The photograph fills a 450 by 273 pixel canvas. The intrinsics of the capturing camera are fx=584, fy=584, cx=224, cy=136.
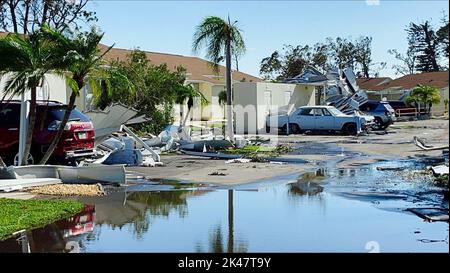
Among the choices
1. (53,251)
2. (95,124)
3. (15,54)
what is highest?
(15,54)

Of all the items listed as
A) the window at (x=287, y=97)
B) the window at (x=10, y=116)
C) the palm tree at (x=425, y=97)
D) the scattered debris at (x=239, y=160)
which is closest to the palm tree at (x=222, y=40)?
the scattered debris at (x=239, y=160)

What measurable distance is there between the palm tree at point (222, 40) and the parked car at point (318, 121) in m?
8.63

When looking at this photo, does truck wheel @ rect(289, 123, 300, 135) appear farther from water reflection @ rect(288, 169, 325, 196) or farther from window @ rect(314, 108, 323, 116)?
water reflection @ rect(288, 169, 325, 196)

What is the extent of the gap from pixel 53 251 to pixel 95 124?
29.8ft

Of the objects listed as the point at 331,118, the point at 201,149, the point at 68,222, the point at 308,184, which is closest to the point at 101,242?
the point at 68,222

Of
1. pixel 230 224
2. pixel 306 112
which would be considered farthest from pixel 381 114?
pixel 230 224

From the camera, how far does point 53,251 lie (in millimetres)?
6391

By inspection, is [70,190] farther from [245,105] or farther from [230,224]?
[245,105]

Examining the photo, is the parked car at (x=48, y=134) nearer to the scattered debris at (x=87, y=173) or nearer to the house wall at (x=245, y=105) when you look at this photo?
the scattered debris at (x=87, y=173)

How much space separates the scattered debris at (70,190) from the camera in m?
10.3

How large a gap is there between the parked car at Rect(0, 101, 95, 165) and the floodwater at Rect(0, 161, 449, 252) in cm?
261

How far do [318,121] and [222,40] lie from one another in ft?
Result: 31.2

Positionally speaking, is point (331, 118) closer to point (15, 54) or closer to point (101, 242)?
point (15, 54)

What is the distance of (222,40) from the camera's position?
66.5ft
